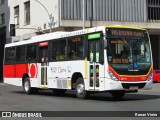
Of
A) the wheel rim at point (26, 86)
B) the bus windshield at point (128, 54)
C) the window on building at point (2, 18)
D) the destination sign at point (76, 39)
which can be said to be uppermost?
the window on building at point (2, 18)

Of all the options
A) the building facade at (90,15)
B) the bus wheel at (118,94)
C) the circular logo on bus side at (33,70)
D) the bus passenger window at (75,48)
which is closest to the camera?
the bus passenger window at (75,48)

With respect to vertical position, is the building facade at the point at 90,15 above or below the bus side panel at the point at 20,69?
above

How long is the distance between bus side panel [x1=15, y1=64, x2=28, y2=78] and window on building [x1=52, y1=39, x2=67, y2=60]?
11.6 ft

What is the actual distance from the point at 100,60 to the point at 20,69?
28.7 ft

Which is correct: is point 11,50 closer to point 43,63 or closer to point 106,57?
point 43,63

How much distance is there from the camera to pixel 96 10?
45906mm

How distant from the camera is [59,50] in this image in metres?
21.4

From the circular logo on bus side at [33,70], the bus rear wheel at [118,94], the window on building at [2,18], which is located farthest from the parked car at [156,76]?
the window on building at [2,18]

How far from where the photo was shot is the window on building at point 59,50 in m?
21.0

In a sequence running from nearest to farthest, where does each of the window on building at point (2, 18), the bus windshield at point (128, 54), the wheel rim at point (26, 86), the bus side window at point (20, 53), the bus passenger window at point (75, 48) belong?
1. the bus windshield at point (128, 54)
2. the bus passenger window at point (75, 48)
3. the wheel rim at point (26, 86)
4. the bus side window at point (20, 53)
5. the window on building at point (2, 18)

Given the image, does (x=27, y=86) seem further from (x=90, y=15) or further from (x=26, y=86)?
(x=90, y=15)

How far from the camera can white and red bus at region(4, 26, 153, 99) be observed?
59.3 feet

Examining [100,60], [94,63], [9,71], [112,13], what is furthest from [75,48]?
[112,13]

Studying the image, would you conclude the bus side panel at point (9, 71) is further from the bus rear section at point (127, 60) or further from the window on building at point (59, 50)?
the bus rear section at point (127, 60)
